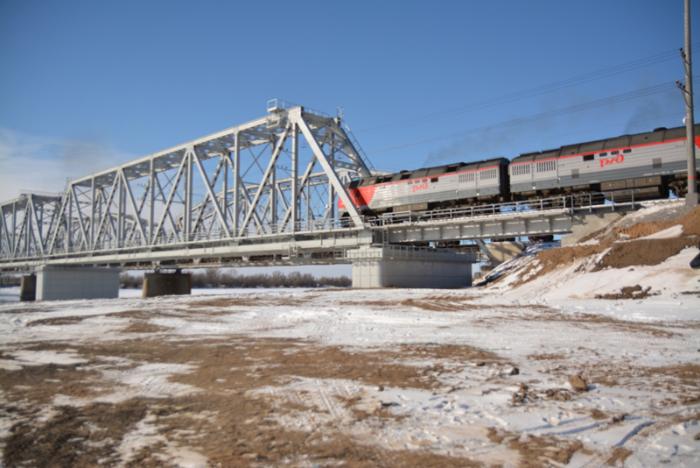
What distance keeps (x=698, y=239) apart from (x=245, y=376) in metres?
18.3

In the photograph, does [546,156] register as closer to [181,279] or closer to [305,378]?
[305,378]

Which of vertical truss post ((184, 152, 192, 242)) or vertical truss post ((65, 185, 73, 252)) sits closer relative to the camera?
vertical truss post ((184, 152, 192, 242))

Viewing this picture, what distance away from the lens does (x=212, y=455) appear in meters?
3.94

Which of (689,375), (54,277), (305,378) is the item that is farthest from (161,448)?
(54,277)

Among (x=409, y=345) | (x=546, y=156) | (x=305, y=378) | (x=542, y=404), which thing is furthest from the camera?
(x=546, y=156)

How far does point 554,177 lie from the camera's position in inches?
1077

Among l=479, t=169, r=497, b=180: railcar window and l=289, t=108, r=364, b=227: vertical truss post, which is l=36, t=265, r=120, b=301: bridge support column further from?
l=479, t=169, r=497, b=180: railcar window

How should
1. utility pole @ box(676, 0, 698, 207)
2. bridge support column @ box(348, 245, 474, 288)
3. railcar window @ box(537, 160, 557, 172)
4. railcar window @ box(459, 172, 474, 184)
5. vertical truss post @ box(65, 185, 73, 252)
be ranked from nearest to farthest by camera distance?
utility pole @ box(676, 0, 698, 207) → railcar window @ box(537, 160, 557, 172) → railcar window @ box(459, 172, 474, 184) → bridge support column @ box(348, 245, 474, 288) → vertical truss post @ box(65, 185, 73, 252)

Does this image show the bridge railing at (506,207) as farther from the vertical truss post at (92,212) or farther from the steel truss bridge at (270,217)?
the vertical truss post at (92,212)

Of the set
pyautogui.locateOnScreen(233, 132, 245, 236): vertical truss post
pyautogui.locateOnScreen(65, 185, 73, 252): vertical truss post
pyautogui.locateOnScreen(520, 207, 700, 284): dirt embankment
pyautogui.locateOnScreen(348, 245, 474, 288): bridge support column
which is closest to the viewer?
pyautogui.locateOnScreen(520, 207, 700, 284): dirt embankment

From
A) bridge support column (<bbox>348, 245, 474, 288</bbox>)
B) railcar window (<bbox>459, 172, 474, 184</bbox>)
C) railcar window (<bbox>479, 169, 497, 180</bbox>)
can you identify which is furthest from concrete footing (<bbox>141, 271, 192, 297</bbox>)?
railcar window (<bbox>479, 169, 497, 180</bbox>)

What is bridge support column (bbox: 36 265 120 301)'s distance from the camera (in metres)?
75.9

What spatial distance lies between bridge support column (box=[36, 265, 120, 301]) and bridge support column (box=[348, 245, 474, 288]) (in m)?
59.5

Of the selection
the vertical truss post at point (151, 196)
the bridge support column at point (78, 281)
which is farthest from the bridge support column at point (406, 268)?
the bridge support column at point (78, 281)
